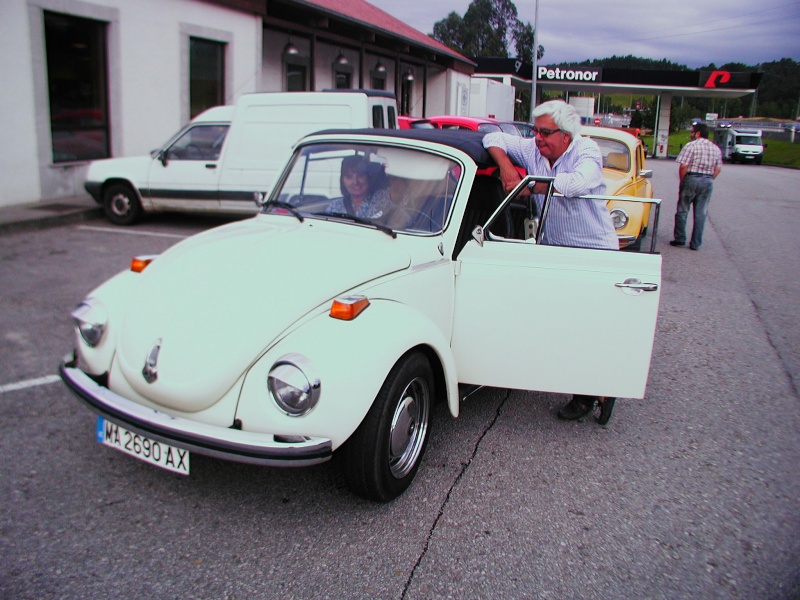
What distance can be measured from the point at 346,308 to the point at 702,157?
30.2 ft

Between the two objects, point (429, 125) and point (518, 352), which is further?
point (429, 125)

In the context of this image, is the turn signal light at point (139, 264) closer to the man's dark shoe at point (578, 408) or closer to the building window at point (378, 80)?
the man's dark shoe at point (578, 408)

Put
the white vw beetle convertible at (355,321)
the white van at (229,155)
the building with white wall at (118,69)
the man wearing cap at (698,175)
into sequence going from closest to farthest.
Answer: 1. the white vw beetle convertible at (355,321)
2. the white van at (229,155)
3. the man wearing cap at (698,175)
4. the building with white wall at (118,69)

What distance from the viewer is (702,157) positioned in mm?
10539

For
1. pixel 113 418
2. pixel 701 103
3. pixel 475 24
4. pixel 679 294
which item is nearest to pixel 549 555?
pixel 113 418

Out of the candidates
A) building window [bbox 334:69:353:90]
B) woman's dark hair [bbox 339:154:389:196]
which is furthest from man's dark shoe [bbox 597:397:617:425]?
building window [bbox 334:69:353:90]

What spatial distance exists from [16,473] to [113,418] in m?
0.84

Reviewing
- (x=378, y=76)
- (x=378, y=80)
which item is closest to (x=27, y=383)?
(x=378, y=76)

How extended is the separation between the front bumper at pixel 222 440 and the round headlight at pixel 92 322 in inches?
18.2

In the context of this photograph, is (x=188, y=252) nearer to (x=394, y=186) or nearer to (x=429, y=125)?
(x=394, y=186)

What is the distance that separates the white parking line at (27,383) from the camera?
176 inches

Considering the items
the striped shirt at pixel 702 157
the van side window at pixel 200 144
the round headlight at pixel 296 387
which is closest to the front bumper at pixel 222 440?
the round headlight at pixel 296 387

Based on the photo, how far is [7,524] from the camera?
120 inches

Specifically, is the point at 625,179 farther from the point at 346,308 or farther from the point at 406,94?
the point at 406,94
